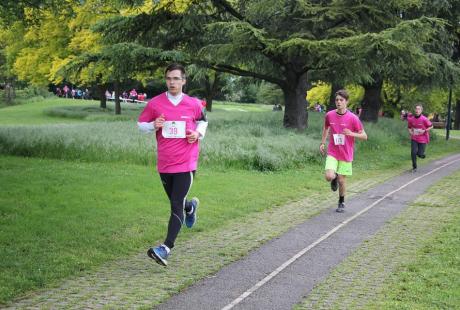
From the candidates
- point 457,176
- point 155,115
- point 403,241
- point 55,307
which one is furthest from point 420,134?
point 55,307

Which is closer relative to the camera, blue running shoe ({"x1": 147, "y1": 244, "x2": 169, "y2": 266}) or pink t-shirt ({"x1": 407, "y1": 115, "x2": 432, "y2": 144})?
blue running shoe ({"x1": 147, "y1": 244, "x2": 169, "y2": 266})

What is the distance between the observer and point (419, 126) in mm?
16703

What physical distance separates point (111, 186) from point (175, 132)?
518cm

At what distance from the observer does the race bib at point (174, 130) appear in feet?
21.0

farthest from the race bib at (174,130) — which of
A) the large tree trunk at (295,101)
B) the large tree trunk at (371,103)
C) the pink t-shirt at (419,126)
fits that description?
the large tree trunk at (371,103)

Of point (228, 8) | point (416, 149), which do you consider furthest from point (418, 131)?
point (228, 8)

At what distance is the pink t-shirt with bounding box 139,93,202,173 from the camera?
6.42 m

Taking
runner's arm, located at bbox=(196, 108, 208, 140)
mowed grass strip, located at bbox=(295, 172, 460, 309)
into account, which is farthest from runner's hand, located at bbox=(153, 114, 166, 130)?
mowed grass strip, located at bbox=(295, 172, 460, 309)

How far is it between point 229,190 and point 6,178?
449 cm

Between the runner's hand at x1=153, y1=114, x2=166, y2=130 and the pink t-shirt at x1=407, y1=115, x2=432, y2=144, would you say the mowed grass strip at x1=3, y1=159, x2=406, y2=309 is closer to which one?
the runner's hand at x1=153, y1=114, x2=166, y2=130

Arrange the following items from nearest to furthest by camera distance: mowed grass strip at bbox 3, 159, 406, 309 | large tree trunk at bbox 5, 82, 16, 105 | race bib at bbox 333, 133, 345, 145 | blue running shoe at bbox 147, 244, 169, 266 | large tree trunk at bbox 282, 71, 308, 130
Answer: mowed grass strip at bbox 3, 159, 406, 309 → blue running shoe at bbox 147, 244, 169, 266 → race bib at bbox 333, 133, 345, 145 → large tree trunk at bbox 282, 71, 308, 130 → large tree trunk at bbox 5, 82, 16, 105

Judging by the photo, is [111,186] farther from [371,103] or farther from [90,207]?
[371,103]

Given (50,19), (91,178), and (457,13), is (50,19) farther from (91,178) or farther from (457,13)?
(91,178)

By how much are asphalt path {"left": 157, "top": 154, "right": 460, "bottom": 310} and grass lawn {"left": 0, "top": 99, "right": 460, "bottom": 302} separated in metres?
1.33
